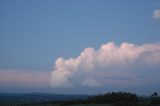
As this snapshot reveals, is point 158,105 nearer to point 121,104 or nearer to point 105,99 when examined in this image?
point 121,104

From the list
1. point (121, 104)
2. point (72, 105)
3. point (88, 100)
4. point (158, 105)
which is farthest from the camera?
point (88, 100)

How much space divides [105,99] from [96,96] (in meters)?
11.3

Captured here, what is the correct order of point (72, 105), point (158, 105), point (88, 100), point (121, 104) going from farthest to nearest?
point (88, 100)
point (72, 105)
point (121, 104)
point (158, 105)

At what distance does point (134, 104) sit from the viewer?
5128 inches

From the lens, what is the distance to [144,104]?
5069 inches

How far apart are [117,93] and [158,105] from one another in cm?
3832

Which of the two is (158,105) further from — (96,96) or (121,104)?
(96,96)

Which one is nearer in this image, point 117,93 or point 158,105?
point 158,105

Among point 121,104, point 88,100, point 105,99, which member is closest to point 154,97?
point 121,104

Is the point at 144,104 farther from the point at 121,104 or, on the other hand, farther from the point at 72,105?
the point at 72,105

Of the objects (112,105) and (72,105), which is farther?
(72,105)

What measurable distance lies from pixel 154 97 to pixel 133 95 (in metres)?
17.6

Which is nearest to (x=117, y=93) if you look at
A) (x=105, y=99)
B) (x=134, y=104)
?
(x=105, y=99)

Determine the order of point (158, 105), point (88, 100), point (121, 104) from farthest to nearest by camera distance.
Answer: point (88, 100) → point (121, 104) → point (158, 105)
